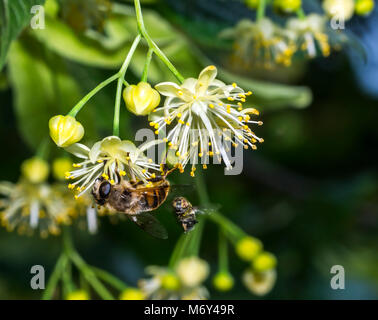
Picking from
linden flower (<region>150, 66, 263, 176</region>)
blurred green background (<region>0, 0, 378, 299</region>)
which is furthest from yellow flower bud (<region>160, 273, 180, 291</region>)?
linden flower (<region>150, 66, 263, 176</region>)

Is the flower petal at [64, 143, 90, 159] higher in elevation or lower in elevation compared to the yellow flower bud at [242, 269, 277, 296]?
higher

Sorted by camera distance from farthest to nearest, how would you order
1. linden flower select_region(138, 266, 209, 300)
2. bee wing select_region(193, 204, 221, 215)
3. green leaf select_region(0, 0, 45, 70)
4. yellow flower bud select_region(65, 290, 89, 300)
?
linden flower select_region(138, 266, 209, 300) → yellow flower bud select_region(65, 290, 89, 300) → bee wing select_region(193, 204, 221, 215) → green leaf select_region(0, 0, 45, 70)

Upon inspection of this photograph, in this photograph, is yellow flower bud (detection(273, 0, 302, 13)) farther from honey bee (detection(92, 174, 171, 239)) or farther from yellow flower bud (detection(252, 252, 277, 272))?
yellow flower bud (detection(252, 252, 277, 272))

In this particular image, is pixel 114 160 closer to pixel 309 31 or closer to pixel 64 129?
pixel 64 129

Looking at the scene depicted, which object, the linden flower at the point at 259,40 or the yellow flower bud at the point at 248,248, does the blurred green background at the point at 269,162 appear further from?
the yellow flower bud at the point at 248,248

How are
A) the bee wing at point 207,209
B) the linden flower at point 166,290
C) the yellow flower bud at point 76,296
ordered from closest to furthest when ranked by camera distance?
1. the bee wing at point 207,209
2. the yellow flower bud at point 76,296
3. the linden flower at point 166,290

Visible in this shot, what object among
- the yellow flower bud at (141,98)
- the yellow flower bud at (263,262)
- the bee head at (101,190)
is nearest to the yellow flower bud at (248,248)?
the yellow flower bud at (263,262)

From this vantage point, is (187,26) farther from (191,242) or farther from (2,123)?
(2,123)
